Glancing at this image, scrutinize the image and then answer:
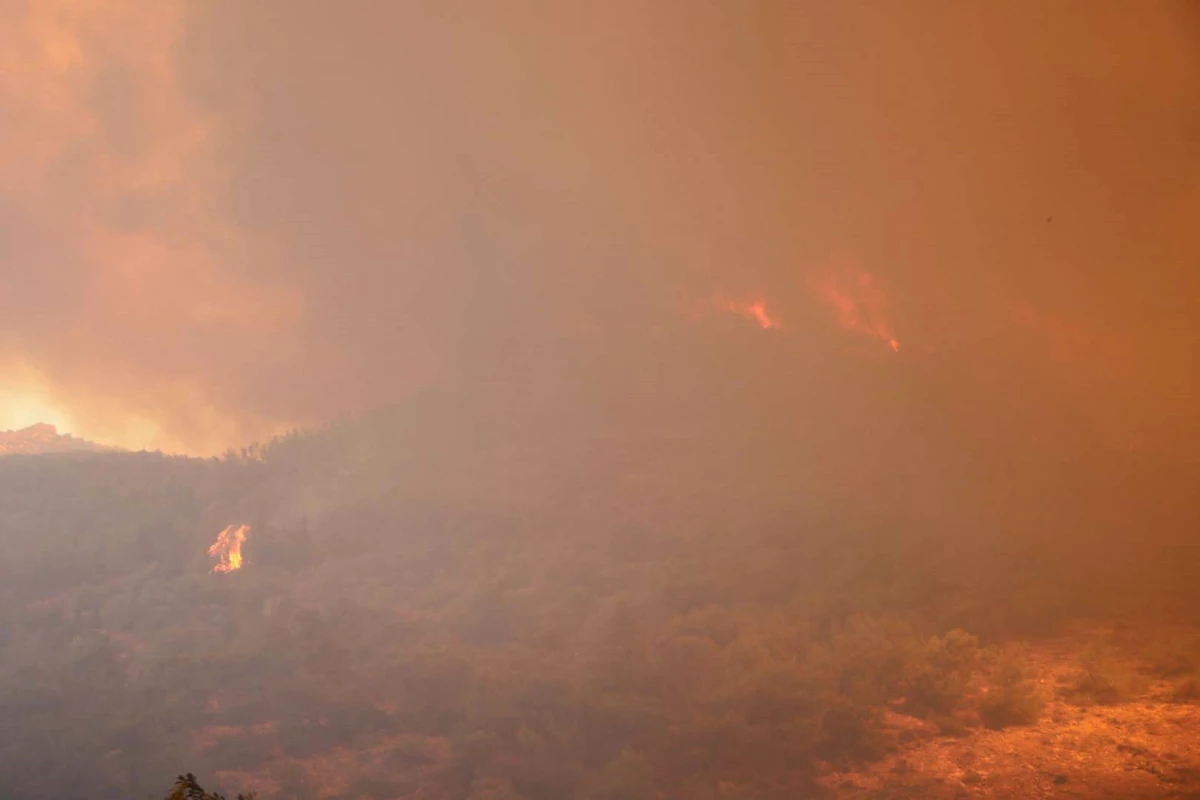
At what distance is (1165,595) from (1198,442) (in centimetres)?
2191

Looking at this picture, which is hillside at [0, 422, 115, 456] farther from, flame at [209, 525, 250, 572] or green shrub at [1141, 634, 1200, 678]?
green shrub at [1141, 634, 1200, 678]

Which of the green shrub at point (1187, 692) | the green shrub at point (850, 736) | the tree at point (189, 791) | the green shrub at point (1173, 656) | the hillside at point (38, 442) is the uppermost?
the hillside at point (38, 442)

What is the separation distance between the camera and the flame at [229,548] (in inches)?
2559

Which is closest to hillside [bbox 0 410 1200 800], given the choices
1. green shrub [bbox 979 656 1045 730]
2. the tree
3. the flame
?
green shrub [bbox 979 656 1045 730]

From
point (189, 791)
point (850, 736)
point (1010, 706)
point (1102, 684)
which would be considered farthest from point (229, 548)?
point (1102, 684)

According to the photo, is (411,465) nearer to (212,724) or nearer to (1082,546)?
(212,724)

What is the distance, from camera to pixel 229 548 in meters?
68.2

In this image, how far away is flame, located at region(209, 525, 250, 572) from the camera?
65.0 m

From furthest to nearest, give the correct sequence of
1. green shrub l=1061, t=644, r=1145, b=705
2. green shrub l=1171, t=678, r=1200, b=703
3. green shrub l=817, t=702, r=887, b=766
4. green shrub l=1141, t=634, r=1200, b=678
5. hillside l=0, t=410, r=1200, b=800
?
1. green shrub l=1141, t=634, r=1200, b=678
2. green shrub l=1061, t=644, r=1145, b=705
3. hillside l=0, t=410, r=1200, b=800
4. green shrub l=1171, t=678, r=1200, b=703
5. green shrub l=817, t=702, r=887, b=766

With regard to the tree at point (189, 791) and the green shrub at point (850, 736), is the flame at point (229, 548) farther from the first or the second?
the tree at point (189, 791)

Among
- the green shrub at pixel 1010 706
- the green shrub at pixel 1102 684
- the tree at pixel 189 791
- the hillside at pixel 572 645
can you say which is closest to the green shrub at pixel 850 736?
the hillside at pixel 572 645

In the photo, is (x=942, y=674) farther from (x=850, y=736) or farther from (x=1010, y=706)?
(x=850, y=736)

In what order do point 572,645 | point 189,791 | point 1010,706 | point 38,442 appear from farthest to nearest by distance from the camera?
point 38,442, point 572,645, point 1010,706, point 189,791

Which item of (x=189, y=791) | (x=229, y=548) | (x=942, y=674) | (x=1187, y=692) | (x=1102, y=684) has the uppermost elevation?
(x=229, y=548)
